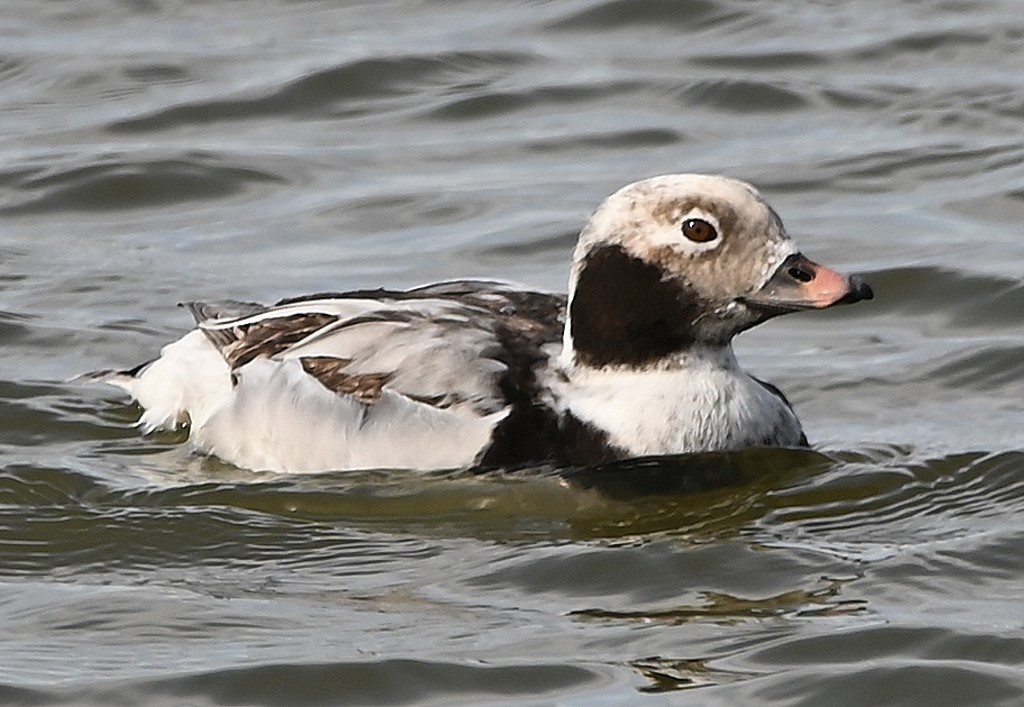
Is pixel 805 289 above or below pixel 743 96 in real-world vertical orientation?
above

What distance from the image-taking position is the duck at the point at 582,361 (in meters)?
7.87

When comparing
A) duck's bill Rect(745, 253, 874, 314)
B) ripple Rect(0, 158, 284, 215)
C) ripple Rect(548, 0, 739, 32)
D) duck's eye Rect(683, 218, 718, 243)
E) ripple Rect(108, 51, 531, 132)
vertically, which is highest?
duck's eye Rect(683, 218, 718, 243)

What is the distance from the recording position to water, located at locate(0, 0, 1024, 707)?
671 centimetres

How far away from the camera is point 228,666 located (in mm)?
6578

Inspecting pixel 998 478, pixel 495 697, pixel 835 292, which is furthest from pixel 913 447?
pixel 495 697

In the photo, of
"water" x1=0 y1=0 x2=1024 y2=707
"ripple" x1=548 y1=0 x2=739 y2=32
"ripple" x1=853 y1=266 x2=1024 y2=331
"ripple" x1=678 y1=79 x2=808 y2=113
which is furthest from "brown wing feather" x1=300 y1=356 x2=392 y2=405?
"ripple" x1=548 y1=0 x2=739 y2=32

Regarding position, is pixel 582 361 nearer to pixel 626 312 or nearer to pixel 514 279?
pixel 626 312

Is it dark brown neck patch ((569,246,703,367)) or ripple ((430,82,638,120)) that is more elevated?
dark brown neck patch ((569,246,703,367))

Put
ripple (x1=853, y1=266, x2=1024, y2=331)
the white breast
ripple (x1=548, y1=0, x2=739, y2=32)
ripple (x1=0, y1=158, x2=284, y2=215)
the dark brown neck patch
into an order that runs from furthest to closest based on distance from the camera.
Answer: ripple (x1=548, y1=0, x2=739, y2=32) < ripple (x1=0, y1=158, x2=284, y2=215) < ripple (x1=853, y1=266, x2=1024, y2=331) < the white breast < the dark brown neck patch

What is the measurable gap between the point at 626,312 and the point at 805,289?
59cm

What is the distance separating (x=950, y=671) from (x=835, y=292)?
159 cm

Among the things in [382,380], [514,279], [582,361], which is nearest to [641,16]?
[514,279]

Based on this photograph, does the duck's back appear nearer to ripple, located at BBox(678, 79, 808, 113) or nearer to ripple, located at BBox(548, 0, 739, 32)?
ripple, located at BBox(678, 79, 808, 113)

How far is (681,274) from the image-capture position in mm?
7926
